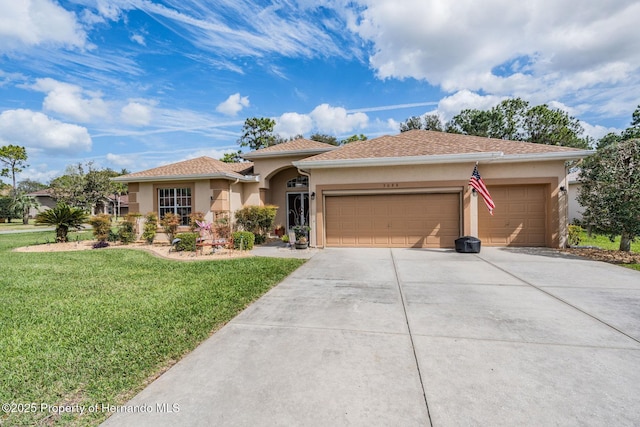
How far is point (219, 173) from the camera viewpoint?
13.3 m

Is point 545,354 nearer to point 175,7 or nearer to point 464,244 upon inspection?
Answer: point 464,244

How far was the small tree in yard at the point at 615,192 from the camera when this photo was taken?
9367 mm

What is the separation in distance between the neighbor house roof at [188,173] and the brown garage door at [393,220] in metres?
5.19

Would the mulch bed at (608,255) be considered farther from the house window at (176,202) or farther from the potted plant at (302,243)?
the house window at (176,202)

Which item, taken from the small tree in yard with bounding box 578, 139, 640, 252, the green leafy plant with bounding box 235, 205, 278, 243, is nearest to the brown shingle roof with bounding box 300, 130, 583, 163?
the small tree in yard with bounding box 578, 139, 640, 252

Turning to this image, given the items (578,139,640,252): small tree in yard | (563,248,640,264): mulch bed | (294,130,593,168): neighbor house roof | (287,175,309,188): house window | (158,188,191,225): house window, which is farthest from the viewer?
(287,175,309,188): house window

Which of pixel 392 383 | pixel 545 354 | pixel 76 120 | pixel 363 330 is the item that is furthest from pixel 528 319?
pixel 76 120

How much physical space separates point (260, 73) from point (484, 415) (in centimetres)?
1853

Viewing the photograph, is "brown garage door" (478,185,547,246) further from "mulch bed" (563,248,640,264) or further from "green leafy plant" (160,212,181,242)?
"green leafy plant" (160,212,181,242)

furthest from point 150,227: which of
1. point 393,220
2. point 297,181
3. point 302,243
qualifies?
point 393,220

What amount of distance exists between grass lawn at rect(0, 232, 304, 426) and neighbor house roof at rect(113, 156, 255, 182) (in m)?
5.51

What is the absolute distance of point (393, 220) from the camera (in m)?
12.3

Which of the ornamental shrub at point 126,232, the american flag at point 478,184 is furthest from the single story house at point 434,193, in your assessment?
the ornamental shrub at point 126,232

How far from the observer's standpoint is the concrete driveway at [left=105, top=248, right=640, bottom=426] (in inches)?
100
